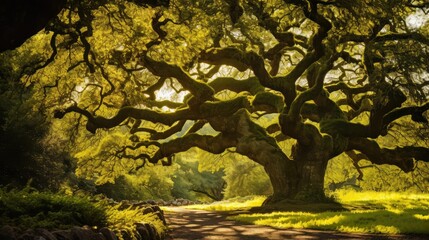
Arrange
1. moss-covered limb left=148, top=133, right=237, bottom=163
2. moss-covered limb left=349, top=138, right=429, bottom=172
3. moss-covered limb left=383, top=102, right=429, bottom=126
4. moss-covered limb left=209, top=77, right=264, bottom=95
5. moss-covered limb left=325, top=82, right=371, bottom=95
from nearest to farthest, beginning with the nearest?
moss-covered limb left=383, top=102, right=429, bottom=126 → moss-covered limb left=349, top=138, right=429, bottom=172 → moss-covered limb left=148, top=133, right=237, bottom=163 → moss-covered limb left=325, top=82, right=371, bottom=95 → moss-covered limb left=209, top=77, right=264, bottom=95

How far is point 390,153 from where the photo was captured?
757 inches

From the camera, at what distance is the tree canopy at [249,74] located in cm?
1238

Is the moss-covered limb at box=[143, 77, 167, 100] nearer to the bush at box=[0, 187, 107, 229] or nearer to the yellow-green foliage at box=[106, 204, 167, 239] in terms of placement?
the yellow-green foliage at box=[106, 204, 167, 239]

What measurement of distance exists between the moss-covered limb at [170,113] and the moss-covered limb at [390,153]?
5.71 metres

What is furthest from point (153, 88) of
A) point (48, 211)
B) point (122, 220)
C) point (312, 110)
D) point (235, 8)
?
point (48, 211)

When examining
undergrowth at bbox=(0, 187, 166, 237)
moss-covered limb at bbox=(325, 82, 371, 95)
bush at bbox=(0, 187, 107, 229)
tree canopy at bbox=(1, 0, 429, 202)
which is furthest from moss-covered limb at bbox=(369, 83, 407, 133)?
bush at bbox=(0, 187, 107, 229)

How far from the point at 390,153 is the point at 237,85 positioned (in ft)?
26.0

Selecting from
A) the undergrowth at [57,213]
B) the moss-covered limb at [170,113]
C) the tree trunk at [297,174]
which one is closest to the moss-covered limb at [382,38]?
the tree trunk at [297,174]

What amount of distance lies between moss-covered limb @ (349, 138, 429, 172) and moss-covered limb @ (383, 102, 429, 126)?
2.55m

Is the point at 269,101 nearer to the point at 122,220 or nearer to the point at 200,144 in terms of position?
the point at 200,144

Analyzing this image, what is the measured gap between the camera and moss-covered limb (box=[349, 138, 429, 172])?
1877 centimetres

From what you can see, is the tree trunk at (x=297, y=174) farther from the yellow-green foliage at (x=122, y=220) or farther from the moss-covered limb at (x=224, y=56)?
the yellow-green foliage at (x=122, y=220)

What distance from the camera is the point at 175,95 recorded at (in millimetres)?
24688

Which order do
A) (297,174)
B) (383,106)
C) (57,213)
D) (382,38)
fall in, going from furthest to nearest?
1. (297,174)
2. (383,106)
3. (382,38)
4. (57,213)
